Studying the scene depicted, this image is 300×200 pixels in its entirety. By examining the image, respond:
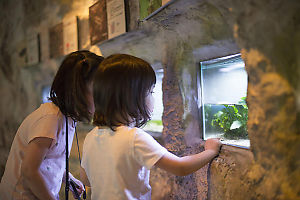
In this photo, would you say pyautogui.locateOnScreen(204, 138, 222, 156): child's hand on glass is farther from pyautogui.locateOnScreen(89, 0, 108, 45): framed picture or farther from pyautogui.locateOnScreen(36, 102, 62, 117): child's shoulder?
pyautogui.locateOnScreen(89, 0, 108, 45): framed picture

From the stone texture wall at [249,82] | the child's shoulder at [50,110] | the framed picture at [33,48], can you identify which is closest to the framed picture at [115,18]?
the stone texture wall at [249,82]

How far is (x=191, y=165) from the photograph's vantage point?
93cm

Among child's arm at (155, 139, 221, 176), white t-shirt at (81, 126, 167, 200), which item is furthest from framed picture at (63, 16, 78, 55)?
child's arm at (155, 139, 221, 176)

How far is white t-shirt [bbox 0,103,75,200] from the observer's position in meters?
1.03

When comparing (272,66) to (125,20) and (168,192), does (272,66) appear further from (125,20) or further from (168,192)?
(125,20)

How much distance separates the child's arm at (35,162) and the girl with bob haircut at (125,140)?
0.70 feet

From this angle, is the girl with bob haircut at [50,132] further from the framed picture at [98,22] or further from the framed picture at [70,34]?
the framed picture at [70,34]

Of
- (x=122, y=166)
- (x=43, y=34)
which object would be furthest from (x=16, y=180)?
(x=43, y=34)

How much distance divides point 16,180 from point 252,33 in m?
1.10

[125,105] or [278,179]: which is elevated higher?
[125,105]

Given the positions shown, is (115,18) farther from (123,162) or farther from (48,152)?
(123,162)

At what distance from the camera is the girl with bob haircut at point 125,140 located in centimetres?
90

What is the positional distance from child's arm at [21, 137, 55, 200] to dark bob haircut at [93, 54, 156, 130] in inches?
10.3

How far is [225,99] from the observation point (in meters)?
1.17
